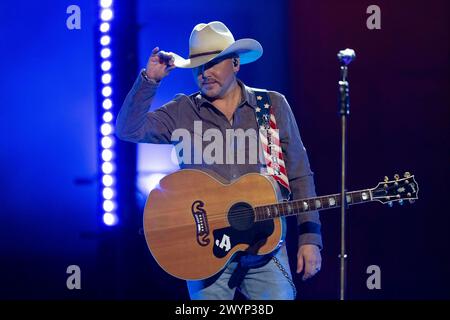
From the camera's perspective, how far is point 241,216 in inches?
162

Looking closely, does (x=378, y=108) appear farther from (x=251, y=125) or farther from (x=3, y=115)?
(x=3, y=115)

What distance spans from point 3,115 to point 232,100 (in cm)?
205

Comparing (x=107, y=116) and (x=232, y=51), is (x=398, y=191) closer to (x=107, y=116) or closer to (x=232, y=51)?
(x=232, y=51)

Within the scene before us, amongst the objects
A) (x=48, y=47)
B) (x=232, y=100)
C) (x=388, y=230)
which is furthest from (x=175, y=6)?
(x=388, y=230)

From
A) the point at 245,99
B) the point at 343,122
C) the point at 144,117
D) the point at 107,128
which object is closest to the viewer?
the point at 343,122

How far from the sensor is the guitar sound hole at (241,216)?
4.08m

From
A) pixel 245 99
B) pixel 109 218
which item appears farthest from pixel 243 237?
pixel 109 218

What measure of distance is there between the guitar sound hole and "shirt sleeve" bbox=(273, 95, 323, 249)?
0.29 meters

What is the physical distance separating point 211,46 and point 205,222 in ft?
3.38

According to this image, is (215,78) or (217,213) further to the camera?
(215,78)

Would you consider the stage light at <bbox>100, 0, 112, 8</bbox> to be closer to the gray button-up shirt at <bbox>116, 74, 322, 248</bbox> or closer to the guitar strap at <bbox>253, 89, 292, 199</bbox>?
the gray button-up shirt at <bbox>116, 74, 322, 248</bbox>

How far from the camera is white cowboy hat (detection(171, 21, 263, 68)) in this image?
14.2 feet

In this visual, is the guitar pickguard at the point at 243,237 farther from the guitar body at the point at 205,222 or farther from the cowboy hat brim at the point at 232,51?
the cowboy hat brim at the point at 232,51

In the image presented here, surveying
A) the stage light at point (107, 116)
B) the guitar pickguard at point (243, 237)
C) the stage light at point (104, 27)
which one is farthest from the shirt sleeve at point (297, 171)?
the stage light at point (104, 27)
